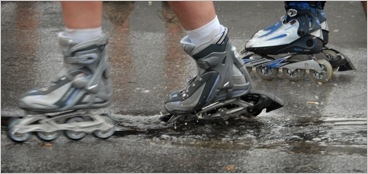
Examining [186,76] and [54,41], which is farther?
[54,41]

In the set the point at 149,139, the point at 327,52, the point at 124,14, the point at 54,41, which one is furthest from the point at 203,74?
the point at 124,14

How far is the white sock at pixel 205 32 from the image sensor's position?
3.64 metres

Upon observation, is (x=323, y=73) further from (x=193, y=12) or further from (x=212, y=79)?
(x=193, y=12)

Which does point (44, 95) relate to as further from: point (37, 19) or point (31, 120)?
point (37, 19)

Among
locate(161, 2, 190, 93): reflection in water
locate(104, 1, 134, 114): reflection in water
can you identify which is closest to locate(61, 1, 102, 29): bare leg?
locate(104, 1, 134, 114): reflection in water

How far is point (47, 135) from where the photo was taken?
342cm

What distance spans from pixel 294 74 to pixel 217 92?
38.7 inches

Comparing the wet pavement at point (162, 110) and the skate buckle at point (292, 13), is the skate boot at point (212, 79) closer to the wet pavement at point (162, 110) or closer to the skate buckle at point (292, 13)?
the wet pavement at point (162, 110)

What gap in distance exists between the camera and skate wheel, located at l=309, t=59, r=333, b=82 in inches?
181

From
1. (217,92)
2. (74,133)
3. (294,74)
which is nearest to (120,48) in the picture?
(294,74)

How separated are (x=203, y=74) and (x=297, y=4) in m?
1.01

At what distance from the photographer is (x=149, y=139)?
3633 millimetres

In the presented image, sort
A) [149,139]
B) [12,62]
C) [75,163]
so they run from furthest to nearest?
[12,62], [149,139], [75,163]

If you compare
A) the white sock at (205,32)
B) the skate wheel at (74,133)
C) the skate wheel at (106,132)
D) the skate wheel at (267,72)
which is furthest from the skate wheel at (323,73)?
the skate wheel at (74,133)
